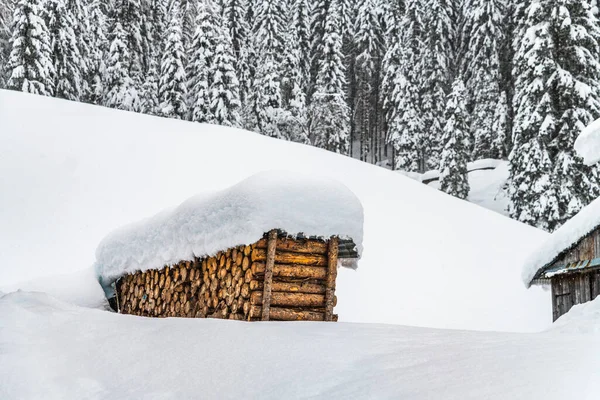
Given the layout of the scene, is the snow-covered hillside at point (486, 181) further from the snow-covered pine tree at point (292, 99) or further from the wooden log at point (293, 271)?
the wooden log at point (293, 271)

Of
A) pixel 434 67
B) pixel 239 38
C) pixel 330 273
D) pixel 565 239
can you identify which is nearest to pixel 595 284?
pixel 565 239

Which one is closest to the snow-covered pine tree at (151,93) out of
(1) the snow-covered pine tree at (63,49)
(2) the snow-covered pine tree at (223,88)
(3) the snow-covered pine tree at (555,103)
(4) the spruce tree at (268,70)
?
(2) the snow-covered pine tree at (223,88)

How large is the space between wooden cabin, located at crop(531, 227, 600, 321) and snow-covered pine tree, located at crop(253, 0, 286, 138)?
2593cm

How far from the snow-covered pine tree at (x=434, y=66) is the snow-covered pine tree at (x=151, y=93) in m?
17.2

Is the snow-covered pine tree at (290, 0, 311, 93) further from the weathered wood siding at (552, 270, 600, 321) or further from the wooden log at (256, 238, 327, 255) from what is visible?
the wooden log at (256, 238, 327, 255)

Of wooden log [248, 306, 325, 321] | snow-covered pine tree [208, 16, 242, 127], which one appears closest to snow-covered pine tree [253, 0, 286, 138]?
snow-covered pine tree [208, 16, 242, 127]

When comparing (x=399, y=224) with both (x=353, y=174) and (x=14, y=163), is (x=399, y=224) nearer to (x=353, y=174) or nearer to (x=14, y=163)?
(x=353, y=174)

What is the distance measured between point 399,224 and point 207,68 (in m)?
19.5

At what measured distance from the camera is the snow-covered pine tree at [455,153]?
3061 centimetres

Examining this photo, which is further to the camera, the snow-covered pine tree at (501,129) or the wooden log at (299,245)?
the snow-covered pine tree at (501,129)

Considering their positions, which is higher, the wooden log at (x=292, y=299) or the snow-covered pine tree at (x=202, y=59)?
the snow-covered pine tree at (x=202, y=59)

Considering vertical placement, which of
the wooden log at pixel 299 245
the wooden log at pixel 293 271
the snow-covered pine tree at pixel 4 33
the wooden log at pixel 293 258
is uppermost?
the snow-covered pine tree at pixel 4 33

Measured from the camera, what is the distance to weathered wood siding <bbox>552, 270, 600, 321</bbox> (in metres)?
8.79

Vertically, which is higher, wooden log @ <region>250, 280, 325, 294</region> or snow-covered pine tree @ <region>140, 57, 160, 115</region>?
snow-covered pine tree @ <region>140, 57, 160, 115</region>
